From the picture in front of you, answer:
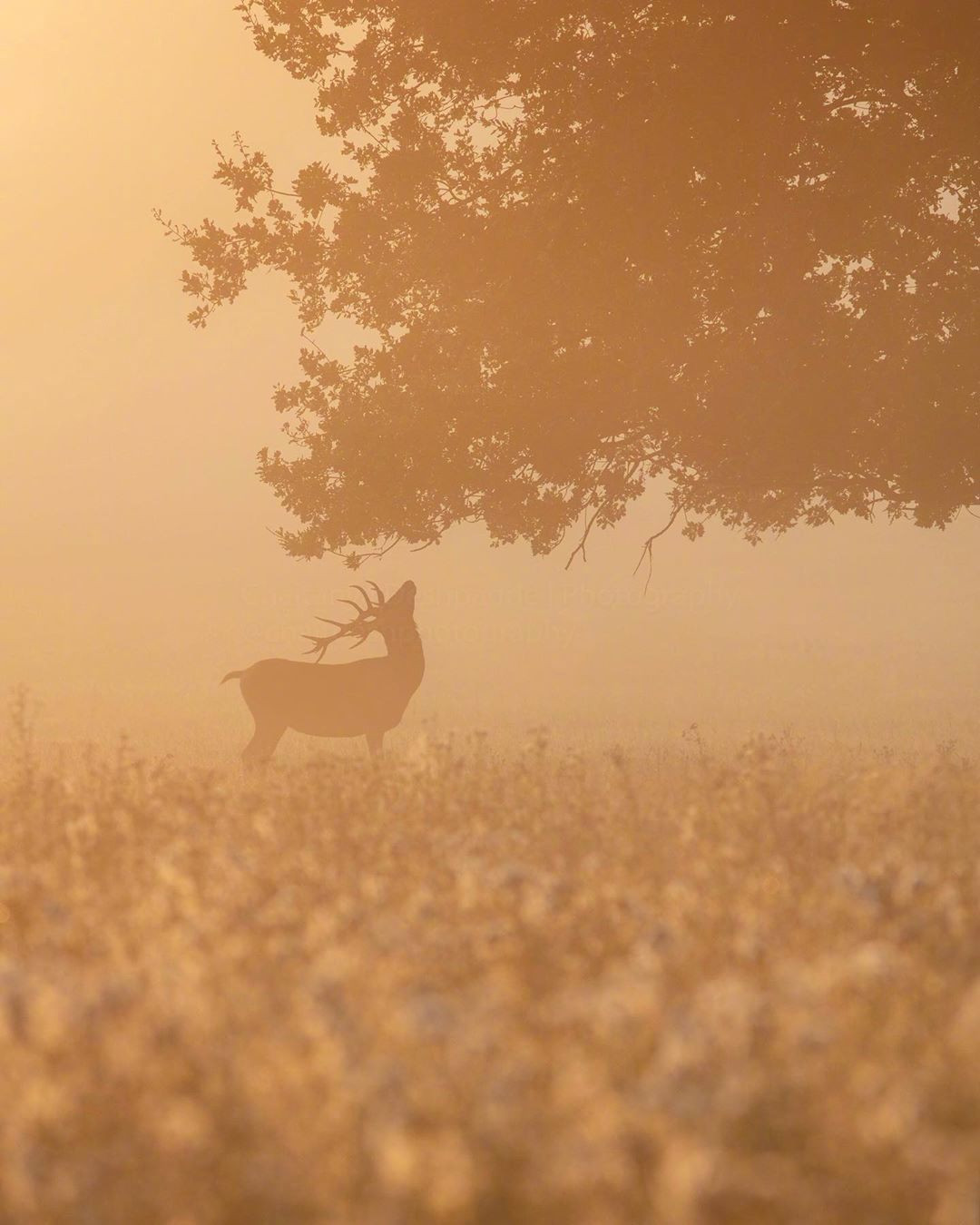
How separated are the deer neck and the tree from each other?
1.37 metres

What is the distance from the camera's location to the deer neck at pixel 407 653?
64.0ft

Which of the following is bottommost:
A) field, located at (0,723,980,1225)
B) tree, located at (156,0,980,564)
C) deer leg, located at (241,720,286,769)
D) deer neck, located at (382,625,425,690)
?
field, located at (0,723,980,1225)

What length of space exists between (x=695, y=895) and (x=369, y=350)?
15.1m

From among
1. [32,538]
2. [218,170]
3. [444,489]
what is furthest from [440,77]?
[32,538]

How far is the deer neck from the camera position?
19500 mm

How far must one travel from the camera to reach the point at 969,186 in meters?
19.2

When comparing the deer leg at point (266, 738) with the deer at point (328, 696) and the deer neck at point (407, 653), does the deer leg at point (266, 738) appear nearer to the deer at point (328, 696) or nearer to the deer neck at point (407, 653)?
the deer at point (328, 696)

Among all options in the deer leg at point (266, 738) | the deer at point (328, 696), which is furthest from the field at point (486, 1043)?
the deer leg at point (266, 738)

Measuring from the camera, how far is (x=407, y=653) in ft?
64.8

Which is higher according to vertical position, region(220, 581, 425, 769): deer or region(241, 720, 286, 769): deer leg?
region(220, 581, 425, 769): deer

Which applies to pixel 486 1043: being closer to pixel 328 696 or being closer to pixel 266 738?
pixel 328 696

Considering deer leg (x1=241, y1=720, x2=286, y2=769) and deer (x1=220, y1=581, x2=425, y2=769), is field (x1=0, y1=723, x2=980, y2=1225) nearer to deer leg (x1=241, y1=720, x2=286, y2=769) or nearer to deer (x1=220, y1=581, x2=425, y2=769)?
deer (x1=220, y1=581, x2=425, y2=769)

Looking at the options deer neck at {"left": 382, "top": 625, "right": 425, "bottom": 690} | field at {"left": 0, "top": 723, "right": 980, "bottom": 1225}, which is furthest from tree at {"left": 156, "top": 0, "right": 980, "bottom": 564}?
field at {"left": 0, "top": 723, "right": 980, "bottom": 1225}

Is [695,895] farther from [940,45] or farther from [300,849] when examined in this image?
[940,45]
